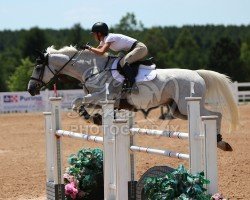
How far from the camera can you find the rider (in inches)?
332

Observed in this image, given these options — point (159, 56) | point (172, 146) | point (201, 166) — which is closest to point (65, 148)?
point (172, 146)

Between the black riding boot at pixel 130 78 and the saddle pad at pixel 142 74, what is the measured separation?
7 centimetres

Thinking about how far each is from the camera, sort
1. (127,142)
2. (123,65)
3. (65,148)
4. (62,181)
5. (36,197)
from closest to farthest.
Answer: (127,142)
(62,181)
(36,197)
(123,65)
(65,148)

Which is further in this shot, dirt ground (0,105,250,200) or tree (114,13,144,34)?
tree (114,13,144,34)

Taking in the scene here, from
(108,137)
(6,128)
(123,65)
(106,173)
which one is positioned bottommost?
(6,128)

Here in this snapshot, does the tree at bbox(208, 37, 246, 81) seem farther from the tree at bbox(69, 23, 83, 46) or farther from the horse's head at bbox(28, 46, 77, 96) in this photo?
the horse's head at bbox(28, 46, 77, 96)

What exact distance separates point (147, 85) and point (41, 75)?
1.66 m

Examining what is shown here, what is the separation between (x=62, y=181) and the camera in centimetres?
712

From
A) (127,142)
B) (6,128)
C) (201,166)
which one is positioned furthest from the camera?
(6,128)

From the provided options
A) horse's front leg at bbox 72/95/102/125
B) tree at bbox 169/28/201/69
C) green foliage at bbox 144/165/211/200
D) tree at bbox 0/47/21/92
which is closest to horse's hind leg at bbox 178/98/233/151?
horse's front leg at bbox 72/95/102/125

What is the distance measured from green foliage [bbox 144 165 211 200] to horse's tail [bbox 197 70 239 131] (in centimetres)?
436

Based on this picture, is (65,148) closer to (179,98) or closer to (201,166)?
(179,98)

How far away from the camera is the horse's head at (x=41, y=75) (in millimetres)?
9078

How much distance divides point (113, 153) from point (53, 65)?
3874mm
